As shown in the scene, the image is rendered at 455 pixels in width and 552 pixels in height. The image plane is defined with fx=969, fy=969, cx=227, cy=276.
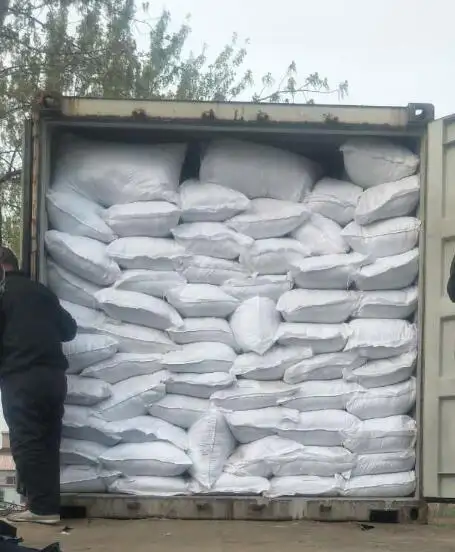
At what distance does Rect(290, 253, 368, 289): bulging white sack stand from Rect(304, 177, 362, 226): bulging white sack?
0.20 meters

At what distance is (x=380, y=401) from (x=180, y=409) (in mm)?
877

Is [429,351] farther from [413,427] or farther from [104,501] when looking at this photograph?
[104,501]

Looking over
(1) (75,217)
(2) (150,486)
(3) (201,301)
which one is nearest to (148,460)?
(2) (150,486)

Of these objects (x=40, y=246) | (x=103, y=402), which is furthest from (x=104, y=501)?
(x=40, y=246)

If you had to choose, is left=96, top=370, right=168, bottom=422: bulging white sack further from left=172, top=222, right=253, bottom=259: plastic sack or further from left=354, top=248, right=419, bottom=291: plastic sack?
left=354, top=248, right=419, bottom=291: plastic sack

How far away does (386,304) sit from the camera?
14.2 feet

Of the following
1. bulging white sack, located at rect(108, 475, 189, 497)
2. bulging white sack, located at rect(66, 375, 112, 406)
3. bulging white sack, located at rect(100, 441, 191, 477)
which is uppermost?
bulging white sack, located at rect(66, 375, 112, 406)

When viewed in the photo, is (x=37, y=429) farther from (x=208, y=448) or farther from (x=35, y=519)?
(x=208, y=448)

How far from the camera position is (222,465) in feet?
13.9

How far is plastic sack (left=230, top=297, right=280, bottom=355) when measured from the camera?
14.0 feet

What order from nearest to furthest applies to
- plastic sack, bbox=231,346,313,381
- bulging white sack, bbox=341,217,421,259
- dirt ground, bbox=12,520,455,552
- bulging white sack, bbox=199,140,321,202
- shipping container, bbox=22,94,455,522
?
dirt ground, bbox=12,520,455,552 < shipping container, bbox=22,94,455,522 < plastic sack, bbox=231,346,313,381 < bulging white sack, bbox=341,217,421,259 < bulging white sack, bbox=199,140,321,202

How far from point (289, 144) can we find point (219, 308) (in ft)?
2.91

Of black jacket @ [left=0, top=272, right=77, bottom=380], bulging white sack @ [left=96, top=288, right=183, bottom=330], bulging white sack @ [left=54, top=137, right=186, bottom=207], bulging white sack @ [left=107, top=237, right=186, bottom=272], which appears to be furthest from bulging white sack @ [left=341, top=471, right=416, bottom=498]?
bulging white sack @ [left=54, top=137, right=186, bottom=207]

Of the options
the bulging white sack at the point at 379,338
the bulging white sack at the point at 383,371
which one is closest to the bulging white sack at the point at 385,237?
the bulging white sack at the point at 379,338
